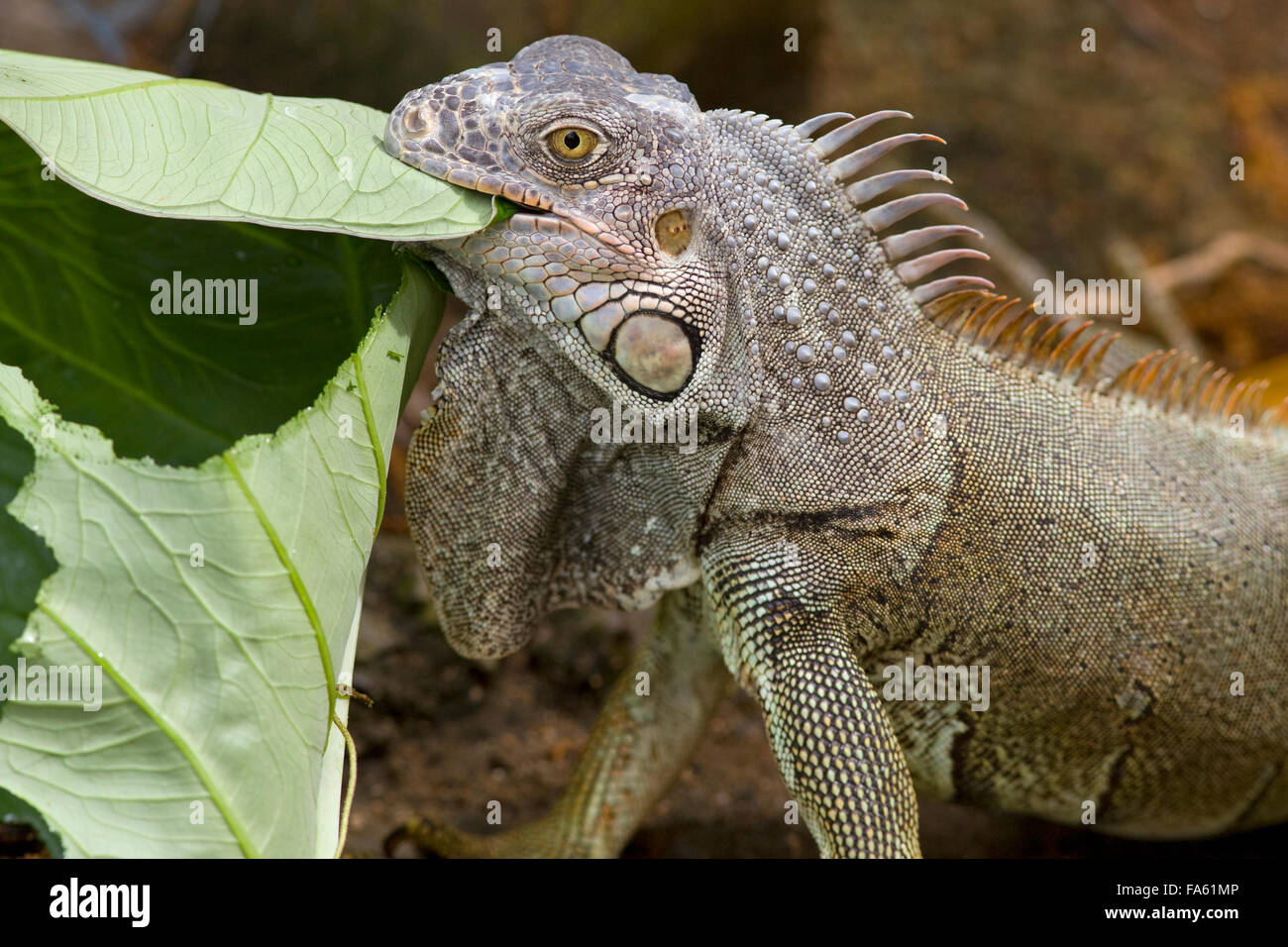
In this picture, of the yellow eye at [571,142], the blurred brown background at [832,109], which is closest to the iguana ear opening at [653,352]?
the yellow eye at [571,142]

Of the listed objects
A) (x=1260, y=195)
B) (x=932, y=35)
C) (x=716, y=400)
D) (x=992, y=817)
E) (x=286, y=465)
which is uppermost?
(x=932, y=35)

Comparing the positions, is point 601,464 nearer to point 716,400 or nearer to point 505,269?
point 716,400

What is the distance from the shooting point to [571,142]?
8.62 ft

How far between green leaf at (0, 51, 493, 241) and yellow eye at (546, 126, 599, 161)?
23cm

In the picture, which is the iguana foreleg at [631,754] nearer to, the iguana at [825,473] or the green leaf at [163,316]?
the iguana at [825,473]

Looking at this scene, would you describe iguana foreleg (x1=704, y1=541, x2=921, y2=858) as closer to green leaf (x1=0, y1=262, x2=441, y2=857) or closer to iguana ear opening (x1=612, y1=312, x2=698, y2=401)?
iguana ear opening (x1=612, y1=312, x2=698, y2=401)

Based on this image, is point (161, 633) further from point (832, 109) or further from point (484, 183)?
point (832, 109)

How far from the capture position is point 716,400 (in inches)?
111

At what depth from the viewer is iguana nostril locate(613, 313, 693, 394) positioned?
266 centimetres

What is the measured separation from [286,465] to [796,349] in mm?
1329

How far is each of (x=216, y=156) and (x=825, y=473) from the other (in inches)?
65.6

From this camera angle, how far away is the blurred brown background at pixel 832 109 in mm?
4387

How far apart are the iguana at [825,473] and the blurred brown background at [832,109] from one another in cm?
81
